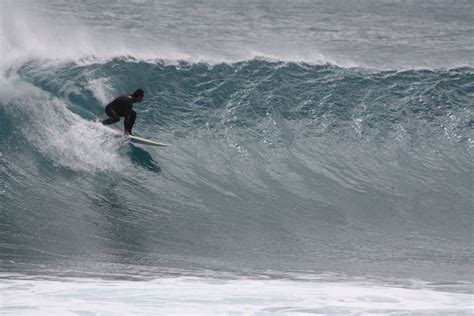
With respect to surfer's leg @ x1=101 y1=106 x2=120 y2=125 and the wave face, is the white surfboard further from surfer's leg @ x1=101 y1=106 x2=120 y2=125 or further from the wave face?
surfer's leg @ x1=101 y1=106 x2=120 y2=125

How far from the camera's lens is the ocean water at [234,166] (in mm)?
10688

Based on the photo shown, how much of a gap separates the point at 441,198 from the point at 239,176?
2.94 meters

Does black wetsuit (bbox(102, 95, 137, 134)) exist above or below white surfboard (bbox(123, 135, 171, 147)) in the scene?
above

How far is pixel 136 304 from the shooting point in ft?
32.0

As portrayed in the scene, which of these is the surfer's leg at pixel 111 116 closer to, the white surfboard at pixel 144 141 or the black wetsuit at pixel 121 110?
the black wetsuit at pixel 121 110

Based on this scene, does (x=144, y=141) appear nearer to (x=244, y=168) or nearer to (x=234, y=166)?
(x=234, y=166)

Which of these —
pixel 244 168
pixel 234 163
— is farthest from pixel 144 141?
pixel 244 168

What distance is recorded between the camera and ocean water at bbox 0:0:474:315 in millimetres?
10688

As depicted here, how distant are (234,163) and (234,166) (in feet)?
0.34

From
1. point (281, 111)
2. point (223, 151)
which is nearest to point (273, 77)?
point (281, 111)

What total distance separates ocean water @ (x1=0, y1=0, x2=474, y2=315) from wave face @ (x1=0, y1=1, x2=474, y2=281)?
0.12 feet

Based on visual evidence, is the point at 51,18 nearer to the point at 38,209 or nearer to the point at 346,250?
the point at 38,209

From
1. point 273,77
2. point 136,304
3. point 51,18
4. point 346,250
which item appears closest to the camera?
point 136,304

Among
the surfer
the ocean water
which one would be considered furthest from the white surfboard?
the surfer
